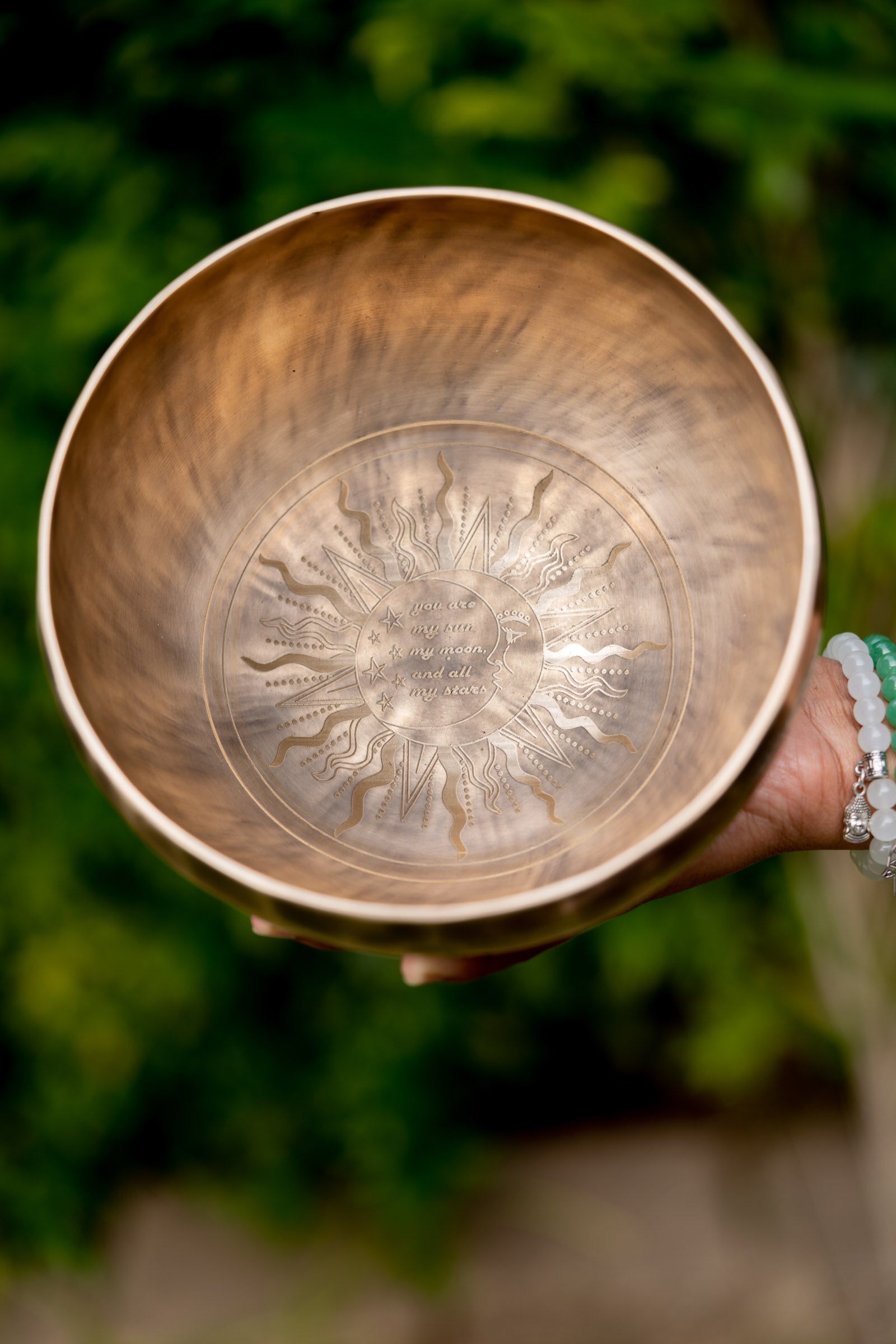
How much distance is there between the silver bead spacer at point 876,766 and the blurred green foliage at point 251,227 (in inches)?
26.0

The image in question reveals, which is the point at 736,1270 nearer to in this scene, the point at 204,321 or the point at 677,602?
the point at 677,602

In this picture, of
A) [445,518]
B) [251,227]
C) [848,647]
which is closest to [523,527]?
[445,518]

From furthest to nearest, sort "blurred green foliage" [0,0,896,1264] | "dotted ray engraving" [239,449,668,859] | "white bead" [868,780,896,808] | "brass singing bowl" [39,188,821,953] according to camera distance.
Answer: "blurred green foliage" [0,0,896,1264]
"white bead" [868,780,896,808]
"dotted ray engraving" [239,449,668,859]
"brass singing bowl" [39,188,821,953]

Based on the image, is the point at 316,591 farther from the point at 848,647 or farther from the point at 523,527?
the point at 848,647

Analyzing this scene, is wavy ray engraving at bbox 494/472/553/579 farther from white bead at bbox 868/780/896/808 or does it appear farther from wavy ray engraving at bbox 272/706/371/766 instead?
white bead at bbox 868/780/896/808

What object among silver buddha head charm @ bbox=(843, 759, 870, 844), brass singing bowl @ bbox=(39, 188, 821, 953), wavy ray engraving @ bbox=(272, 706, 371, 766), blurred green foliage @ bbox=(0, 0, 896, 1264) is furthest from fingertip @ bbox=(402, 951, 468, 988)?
blurred green foliage @ bbox=(0, 0, 896, 1264)

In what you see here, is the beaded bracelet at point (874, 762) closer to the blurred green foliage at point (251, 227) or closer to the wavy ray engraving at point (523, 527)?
the wavy ray engraving at point (523, 527)

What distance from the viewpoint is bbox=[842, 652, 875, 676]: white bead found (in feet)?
3.96

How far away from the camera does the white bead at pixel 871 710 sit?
1188 millimetres

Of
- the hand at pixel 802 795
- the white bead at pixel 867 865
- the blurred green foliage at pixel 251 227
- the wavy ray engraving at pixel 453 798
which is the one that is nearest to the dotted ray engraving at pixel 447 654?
the wavy ray engraving at pixel 453 798

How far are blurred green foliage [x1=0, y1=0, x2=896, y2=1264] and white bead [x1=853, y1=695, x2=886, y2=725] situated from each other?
2.03 feet

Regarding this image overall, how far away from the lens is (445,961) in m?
1.02

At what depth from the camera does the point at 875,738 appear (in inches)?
46.7

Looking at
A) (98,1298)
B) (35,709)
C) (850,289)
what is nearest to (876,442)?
(850,289)
